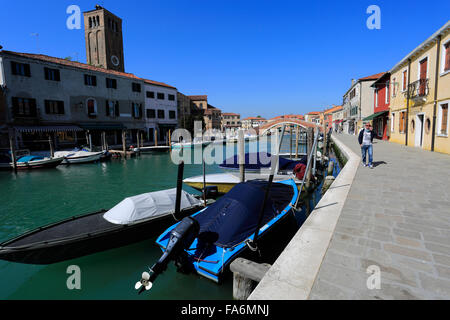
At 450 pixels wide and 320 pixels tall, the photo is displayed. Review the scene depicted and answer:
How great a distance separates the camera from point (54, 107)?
24594 millimetres

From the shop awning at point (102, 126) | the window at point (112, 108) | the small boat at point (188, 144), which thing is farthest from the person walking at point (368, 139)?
the window at point (112, 108)

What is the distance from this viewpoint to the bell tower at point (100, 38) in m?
44.7

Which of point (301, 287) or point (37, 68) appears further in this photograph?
point (37, 68)

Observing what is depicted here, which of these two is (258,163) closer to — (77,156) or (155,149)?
(77,156)

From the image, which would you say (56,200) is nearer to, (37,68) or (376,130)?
(37,68)

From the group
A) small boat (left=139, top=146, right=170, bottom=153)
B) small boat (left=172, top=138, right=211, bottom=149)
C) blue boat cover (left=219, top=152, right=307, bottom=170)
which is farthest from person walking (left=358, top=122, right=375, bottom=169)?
small boat (left=139, top=146, right=170, bottom=153)

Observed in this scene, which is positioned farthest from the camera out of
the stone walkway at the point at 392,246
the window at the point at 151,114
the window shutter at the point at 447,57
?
the window at the point at 151,114

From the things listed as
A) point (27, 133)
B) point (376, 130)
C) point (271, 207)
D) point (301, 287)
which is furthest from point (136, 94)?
point (301, 287)

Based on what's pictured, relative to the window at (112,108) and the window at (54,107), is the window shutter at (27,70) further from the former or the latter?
the window at (112,108)

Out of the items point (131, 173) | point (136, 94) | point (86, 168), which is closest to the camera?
point (131, 173)

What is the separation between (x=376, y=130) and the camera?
27.5 meters

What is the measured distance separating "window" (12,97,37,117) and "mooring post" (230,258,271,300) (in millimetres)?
25870

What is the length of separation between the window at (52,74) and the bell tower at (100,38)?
22.3m
